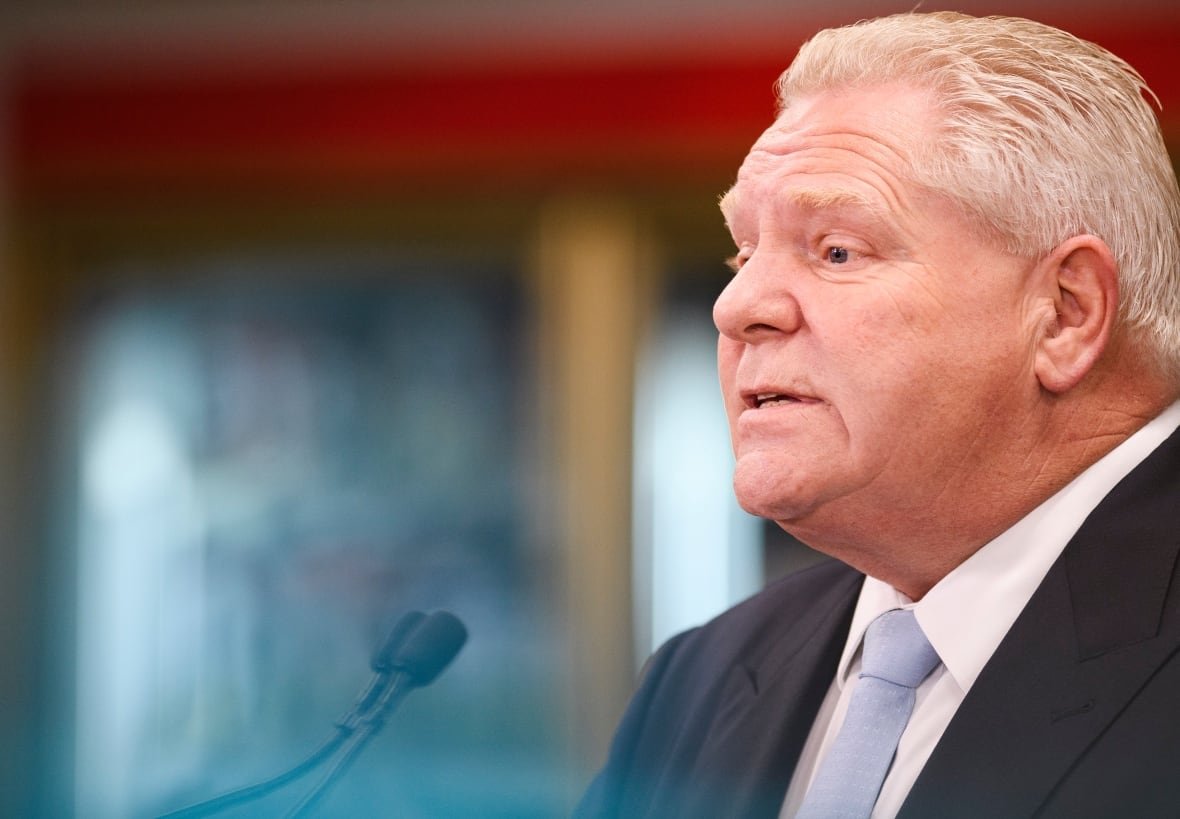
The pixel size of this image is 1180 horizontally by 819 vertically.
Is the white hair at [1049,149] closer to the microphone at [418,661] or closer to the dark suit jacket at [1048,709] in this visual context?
the dark suit jacket at [1048,709]

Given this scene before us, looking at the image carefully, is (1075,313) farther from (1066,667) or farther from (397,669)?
(397,669)

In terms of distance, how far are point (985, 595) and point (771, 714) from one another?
227 millimetres

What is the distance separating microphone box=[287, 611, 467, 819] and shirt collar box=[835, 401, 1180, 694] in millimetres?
369

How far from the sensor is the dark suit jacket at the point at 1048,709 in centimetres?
91

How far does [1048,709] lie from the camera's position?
96 centimetres

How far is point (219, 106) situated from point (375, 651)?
343cm

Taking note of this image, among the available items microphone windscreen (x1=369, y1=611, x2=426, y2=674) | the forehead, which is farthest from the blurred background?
microphone windscreen (x1=369, y1=611, x2=426, y2=674)

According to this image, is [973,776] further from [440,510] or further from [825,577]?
[440,510]

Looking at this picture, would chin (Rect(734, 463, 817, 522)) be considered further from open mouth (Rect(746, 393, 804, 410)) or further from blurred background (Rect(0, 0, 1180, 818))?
blurred background (Rect(0, 0, 1180, 818))

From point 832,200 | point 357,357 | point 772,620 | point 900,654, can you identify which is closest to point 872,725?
point 900,654

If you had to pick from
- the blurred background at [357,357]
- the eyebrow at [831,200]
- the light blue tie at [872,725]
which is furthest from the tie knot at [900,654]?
the blurred background at [357,357]

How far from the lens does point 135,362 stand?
14.0 feet

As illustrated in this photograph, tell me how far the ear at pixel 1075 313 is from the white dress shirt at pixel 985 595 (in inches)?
2.9

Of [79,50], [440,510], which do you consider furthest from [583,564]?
[79,50]
